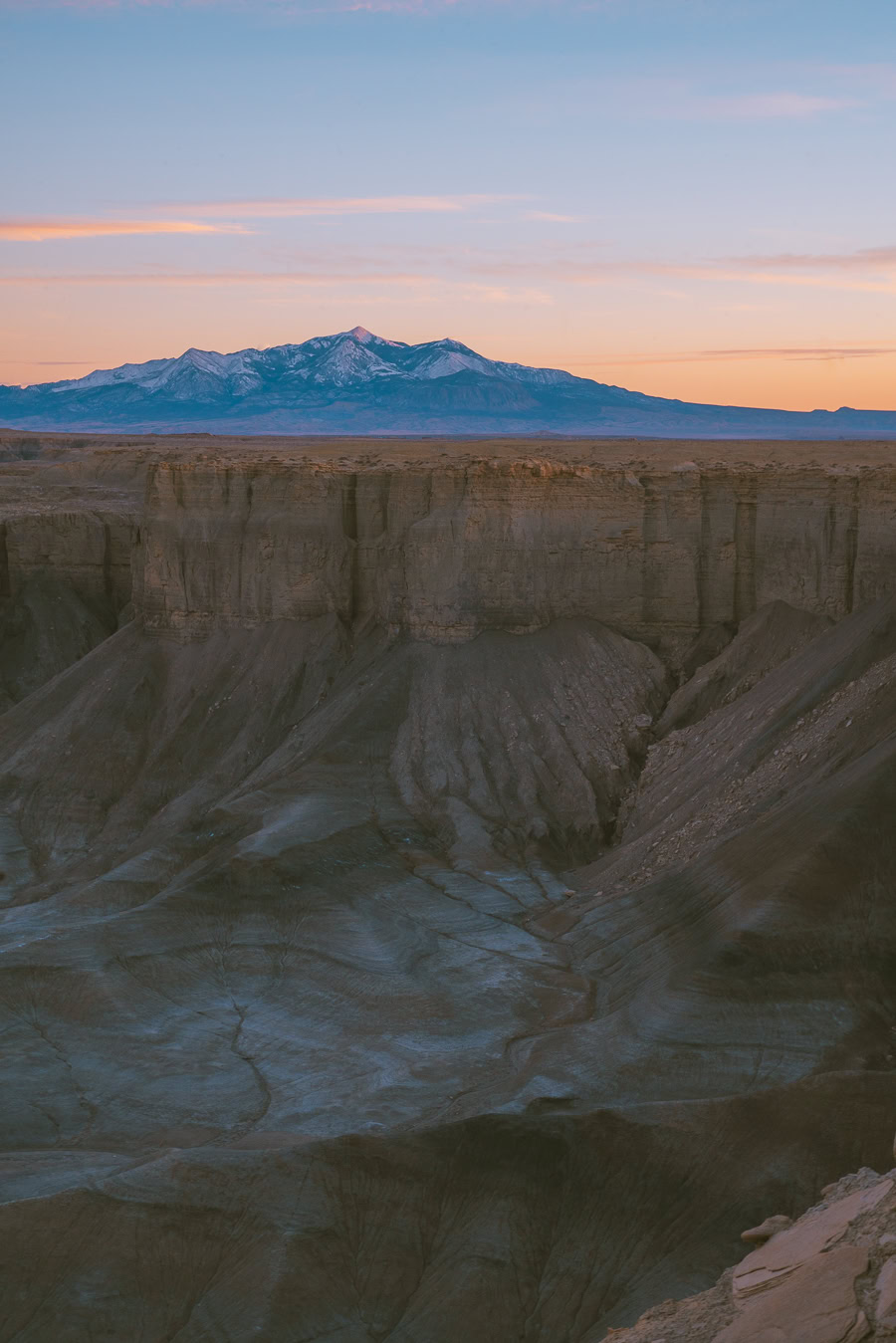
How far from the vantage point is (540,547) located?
4581 cm

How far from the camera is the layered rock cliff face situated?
138 feet

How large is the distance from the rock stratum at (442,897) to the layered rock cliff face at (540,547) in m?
0.11

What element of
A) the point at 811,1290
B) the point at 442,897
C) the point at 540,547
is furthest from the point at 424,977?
the point at 811,1290

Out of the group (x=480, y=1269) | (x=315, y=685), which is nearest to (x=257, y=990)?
(x=480, y=1269)

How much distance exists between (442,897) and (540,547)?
12760mm

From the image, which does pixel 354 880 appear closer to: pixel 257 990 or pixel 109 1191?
pixel 257 990

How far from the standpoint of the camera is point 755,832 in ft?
105

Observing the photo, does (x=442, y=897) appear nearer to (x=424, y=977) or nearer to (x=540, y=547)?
(x=424, y=977)

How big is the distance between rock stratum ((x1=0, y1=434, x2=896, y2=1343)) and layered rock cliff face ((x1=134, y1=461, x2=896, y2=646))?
11cm

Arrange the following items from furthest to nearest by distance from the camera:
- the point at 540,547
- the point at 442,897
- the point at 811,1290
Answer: the point at 540,547, the point at 442,897, the point at 811,1290

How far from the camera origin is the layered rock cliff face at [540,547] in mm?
42188

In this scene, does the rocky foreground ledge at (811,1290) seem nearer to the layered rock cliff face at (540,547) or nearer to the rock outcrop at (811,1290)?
the rock outcrop at (811,1290)

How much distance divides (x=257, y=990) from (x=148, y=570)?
23.0 meters

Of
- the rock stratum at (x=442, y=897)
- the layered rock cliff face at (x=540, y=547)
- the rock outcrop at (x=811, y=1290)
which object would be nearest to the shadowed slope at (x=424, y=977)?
the rock stratum at (x=442, y=897)
